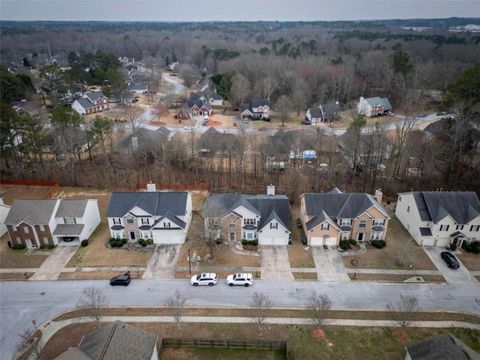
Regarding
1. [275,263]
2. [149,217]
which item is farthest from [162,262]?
[275,263]

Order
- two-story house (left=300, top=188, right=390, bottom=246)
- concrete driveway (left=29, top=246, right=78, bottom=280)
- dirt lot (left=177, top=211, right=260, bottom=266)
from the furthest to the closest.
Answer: two-story house (left=300, top=188, right=390, bottom=246)
dirt lot (left=177, top=211, right=260, bottom=266)
concrete driveway (left=29, top=246, right=78, bottom=280)

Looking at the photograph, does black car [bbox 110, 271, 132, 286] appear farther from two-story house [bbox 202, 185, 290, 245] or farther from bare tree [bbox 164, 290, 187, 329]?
two-story house [bbox 202, 185, 290, 245]

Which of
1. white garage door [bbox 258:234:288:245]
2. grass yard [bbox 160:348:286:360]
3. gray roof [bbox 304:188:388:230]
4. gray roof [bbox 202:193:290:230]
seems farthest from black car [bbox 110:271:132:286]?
gray roof [bbox 304:188:388:230]

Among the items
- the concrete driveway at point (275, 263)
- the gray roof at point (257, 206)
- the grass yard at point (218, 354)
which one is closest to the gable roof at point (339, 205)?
the gray roof at point (257, 206)

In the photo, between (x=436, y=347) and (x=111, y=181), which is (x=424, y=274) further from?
(x=111, y=181)

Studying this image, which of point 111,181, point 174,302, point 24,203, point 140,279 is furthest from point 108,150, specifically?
point 174,302

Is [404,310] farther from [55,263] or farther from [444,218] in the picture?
[55,263]

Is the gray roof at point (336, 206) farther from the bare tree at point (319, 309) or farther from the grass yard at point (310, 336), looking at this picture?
the grass yard at point (310, 336)
